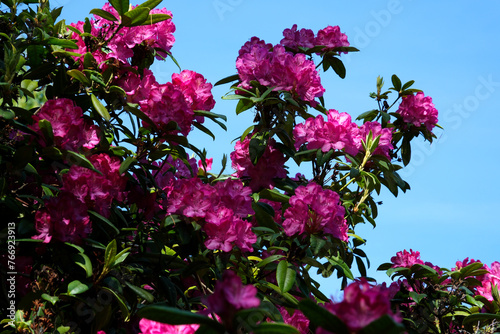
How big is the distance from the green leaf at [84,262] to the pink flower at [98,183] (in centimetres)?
22

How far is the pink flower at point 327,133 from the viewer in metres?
2.57

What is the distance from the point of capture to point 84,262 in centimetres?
200

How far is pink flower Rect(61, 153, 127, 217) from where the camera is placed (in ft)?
6.97

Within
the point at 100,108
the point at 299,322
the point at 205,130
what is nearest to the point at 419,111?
the point at 205,130

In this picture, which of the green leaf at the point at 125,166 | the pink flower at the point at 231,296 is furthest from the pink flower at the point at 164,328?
the green leaf at the point at 125,166

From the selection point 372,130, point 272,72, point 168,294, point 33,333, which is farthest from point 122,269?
point 372,130

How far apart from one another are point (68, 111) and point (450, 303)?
1.93 m

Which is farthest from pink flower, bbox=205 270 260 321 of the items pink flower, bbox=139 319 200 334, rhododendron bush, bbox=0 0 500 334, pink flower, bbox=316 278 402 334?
rhododendron bush, bbox=0 0 500 334

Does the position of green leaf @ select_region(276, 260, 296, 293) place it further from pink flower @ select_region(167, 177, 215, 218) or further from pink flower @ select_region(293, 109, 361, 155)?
pink flower @ select_region(293, 109, 361, 155)

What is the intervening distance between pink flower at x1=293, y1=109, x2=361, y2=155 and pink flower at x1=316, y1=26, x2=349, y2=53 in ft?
1.84

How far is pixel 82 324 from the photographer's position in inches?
81.9

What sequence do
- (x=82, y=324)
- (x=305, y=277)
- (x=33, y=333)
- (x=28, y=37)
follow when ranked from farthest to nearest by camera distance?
(x=28, y=37)
(x=305, y=277)
(x=82, y=324)
(x=33, y=333)

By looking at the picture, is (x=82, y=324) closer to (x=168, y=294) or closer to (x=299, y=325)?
(x=168, y=294)

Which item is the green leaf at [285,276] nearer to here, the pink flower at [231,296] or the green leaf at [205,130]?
the green leaf at [205,130]
